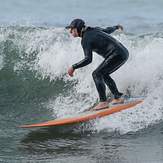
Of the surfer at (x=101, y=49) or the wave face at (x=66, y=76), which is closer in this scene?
the surfer at (x=101, y=49)

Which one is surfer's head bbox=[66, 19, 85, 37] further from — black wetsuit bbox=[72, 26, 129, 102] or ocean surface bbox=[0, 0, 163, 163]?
ocean surface bbox=[0, 0, 163, 163]

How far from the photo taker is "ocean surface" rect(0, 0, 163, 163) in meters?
9.45

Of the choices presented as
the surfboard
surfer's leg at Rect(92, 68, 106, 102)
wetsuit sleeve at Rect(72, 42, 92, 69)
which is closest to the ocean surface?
the surfboard

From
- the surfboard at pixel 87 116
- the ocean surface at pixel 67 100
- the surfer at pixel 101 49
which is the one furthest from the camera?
the surfboard at pixel 87 116

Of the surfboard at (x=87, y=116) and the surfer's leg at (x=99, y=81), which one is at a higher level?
the surfer's leg at (x=99, y=81)

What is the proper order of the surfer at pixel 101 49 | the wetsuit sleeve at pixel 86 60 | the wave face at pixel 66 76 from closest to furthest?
the wetsuit sleeve at pixel 86 60 → the surfer at pixel 101 49 → the wave face at pixel 66 76

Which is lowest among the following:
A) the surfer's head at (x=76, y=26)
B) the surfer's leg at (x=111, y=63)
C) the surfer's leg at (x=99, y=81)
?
the surfer's leg at (x=99, y=81)

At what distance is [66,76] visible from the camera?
13.9m

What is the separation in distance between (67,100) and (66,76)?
143cm

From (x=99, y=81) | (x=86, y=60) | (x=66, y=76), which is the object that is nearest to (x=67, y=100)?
(x=66, y=76)

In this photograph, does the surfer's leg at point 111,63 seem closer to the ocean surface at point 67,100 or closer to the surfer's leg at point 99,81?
the surfer's leg at point 99,81

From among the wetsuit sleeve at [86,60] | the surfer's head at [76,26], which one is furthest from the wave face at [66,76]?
the surfer's head at [76,26]

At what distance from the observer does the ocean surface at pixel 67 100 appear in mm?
9445

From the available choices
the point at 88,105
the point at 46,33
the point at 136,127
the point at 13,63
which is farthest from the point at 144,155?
the point at 46,33
